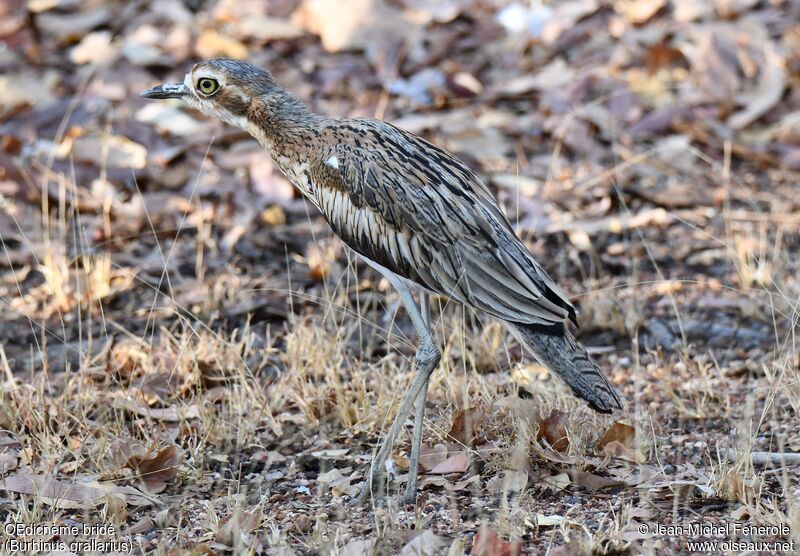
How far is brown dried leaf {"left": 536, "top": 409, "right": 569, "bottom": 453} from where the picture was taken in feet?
12.9

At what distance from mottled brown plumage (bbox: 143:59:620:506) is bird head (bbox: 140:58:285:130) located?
25cm

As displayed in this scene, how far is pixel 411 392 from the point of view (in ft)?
13.2

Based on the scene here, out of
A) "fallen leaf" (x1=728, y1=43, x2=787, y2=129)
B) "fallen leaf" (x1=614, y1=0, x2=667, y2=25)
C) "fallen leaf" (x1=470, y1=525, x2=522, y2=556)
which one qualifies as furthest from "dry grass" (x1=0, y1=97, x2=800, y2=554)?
"fallen leaf" (x1=614, y1=0, x2=667, y2=25)

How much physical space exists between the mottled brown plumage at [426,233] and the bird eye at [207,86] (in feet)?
1.37

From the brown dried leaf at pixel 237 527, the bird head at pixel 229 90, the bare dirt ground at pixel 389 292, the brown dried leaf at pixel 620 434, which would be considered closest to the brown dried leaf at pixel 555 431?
the bare dirt ground at pixel 389 292

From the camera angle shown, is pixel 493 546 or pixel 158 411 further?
pixel 158 411

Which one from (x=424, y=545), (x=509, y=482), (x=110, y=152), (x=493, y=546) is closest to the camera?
(x=493, y=546)

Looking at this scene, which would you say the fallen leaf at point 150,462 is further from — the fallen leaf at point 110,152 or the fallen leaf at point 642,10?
the fallen leaf at point 642,10

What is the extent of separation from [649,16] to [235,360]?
4.82m

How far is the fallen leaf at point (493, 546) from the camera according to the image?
325 centimetres

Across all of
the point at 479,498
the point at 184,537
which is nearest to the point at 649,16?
the point at 479,498

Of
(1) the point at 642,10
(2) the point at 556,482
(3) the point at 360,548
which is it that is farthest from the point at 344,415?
(1) the point at 642,10

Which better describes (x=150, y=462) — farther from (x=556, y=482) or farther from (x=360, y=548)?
(x=556, y=482)

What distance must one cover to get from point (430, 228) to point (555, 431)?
0.81 m
